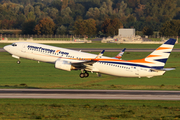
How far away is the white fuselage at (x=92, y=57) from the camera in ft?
181

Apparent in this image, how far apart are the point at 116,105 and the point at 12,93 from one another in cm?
1521

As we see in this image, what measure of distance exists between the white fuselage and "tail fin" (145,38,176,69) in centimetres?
124

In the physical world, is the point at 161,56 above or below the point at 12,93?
above

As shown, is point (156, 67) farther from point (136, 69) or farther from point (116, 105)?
point (116, 105)

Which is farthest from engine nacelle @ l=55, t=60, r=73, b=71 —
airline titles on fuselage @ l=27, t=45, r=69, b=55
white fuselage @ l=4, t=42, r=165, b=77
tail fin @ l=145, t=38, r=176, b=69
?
tail fin @ l=145, t=38, r=176, b=69

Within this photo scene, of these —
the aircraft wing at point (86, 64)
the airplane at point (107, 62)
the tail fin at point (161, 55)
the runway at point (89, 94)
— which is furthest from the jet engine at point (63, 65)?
the tail fin at point (161, 55)

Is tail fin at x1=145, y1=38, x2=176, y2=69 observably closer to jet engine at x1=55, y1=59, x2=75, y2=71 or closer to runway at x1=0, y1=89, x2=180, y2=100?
runway at x1=0, y1=89, x2=180, y2=100

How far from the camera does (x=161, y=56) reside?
177ft

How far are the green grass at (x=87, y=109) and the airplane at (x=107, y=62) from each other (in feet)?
47.6

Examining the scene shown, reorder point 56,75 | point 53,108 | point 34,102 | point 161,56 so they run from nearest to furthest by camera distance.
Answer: point 53,108 < point 34,102 < point 161,56 < point 56,75

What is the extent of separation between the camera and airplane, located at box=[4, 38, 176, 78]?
53969mm

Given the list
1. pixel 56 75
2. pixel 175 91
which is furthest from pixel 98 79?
pixel 175 91

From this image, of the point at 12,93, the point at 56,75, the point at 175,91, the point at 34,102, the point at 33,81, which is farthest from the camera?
the point at 56,75

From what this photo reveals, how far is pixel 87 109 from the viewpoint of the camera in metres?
36.3
